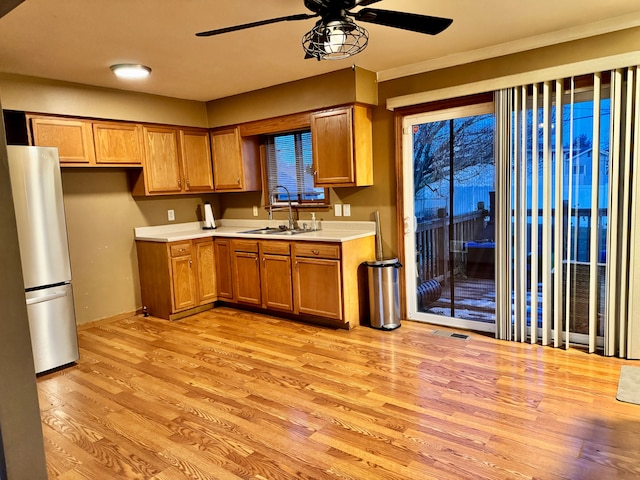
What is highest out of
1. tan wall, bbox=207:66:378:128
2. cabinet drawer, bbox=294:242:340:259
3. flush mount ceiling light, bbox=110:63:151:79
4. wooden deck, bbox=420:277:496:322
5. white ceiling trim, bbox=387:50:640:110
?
flush mount ceiling light, bbox=110:63:151:79

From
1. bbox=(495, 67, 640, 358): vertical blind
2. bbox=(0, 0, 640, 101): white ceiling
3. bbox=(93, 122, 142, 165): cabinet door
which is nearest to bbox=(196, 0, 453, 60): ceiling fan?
bbox=(0, 0, 640, 101): white ceiling

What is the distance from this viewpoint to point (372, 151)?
445 cm

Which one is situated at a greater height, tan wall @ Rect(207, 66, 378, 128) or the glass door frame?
tan wall @ Rect(207, 66, 378, 128)

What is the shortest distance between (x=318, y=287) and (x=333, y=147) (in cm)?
137

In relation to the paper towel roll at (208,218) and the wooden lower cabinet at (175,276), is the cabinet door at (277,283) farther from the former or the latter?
the paper towel roll at (208,218)

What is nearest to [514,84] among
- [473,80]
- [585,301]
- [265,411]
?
[473,80]

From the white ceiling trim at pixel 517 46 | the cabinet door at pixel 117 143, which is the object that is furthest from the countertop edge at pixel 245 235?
the white ceiling trim at pixel 517 46

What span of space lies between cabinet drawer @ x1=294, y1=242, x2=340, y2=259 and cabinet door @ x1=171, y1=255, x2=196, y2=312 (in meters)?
1.31

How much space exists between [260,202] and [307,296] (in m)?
1.60

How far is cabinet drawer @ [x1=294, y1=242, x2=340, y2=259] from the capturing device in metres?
4.11

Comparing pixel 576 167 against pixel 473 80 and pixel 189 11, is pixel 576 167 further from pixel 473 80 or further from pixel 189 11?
pixel 189 11

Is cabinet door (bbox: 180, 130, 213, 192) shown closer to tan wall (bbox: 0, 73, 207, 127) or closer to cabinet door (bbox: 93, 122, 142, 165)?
tan wall (bbox: 0, 73, 207, 127)

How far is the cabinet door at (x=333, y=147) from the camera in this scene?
13.9 ft

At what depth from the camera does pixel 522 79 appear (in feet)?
11.2
